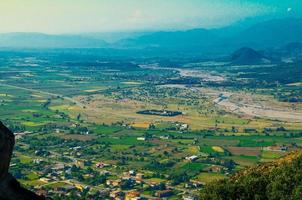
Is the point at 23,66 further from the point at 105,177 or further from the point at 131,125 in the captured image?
the point at 105,177

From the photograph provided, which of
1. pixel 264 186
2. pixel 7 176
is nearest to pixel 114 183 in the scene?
pixel 264 186

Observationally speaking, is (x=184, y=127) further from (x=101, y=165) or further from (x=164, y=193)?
(x=164, y=193)

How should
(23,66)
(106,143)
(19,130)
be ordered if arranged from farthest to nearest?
1. (23,66)
2. (19,130)
3. (106,143)

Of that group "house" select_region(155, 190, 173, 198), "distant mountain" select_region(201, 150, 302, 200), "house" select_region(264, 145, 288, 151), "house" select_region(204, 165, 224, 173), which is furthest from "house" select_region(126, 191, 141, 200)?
"distant mountain" select_region(201, 150, 302, 200)

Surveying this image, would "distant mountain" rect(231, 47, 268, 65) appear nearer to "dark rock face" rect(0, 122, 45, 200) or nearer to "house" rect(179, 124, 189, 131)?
"house" rect(179, 124, 189, 131)

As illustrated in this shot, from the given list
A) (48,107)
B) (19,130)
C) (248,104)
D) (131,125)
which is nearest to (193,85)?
(248,104)

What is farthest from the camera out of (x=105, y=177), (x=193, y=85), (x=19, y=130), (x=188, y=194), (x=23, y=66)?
(x=23, y=66)

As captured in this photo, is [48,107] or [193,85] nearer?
[48,107]
